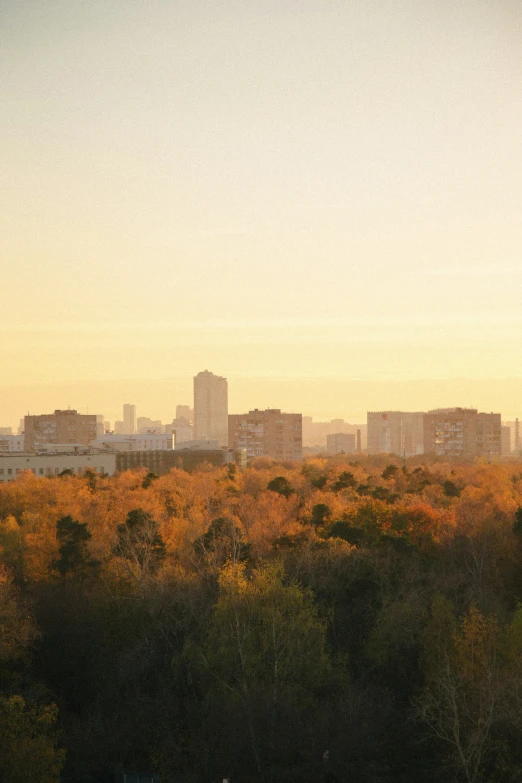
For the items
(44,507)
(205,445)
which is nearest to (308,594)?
(44,507)

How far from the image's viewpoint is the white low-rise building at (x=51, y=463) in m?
80.4

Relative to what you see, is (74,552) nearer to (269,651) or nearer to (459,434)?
(269,651)

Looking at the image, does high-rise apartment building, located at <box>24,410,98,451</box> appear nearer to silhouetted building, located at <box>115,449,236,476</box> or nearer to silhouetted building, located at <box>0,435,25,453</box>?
silhouetted building, located at <box>0,435,25,453</box>

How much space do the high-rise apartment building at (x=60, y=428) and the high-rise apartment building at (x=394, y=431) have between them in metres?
63.5

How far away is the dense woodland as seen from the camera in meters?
21.6

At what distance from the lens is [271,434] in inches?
5167

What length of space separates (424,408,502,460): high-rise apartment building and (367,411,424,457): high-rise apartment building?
54.2 meters

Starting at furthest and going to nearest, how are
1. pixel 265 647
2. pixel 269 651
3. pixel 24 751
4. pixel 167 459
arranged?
pixel 167 459, pixel 269 651, pixel 265 647, pixel 24 751

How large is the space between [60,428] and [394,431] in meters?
72.1

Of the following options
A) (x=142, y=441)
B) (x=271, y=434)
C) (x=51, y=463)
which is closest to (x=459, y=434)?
(x=271, y=434)

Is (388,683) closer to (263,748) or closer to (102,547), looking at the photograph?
(263,748)

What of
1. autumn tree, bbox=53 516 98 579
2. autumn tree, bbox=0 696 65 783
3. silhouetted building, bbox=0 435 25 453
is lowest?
autumn tree, bbox=0 696 65 783

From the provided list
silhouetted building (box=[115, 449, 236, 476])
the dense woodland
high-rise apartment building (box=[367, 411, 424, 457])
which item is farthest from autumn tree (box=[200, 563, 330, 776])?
high-rise apartment building (box=[367, 411, 424, 457])

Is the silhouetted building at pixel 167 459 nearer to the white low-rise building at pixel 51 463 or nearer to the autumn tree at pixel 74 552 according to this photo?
the white low-rise building at pixel 51 463
